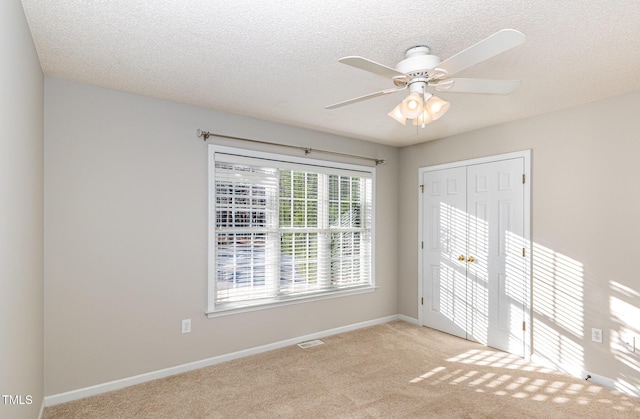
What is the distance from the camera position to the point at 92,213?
286 cm

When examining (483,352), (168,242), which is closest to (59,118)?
(168,242)

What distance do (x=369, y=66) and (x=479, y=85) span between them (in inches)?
28.2

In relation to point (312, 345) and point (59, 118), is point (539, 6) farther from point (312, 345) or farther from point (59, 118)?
point (312, 345)

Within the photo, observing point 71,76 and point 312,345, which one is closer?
point 71,76

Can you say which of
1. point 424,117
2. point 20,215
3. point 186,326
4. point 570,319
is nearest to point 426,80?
point 424,117

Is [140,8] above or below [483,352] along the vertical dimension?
above

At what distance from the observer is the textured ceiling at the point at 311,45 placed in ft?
5.93

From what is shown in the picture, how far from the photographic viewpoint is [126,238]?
300 cm

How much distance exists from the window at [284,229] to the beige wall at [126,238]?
0.16 metres

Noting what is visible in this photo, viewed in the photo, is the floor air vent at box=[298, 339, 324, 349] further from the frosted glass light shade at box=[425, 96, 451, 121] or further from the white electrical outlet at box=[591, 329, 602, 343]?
the frosted glass light shade at box=[425, 96, 451, 121]

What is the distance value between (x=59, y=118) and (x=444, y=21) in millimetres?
2801

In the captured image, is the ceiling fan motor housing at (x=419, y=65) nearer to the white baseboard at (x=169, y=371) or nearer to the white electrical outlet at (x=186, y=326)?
the white electrical outlet at (x=186, y=326)

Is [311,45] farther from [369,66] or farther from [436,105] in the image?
[436,105]

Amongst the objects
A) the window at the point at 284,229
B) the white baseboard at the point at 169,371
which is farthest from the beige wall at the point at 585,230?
the white baseboard at the point at 169,371
